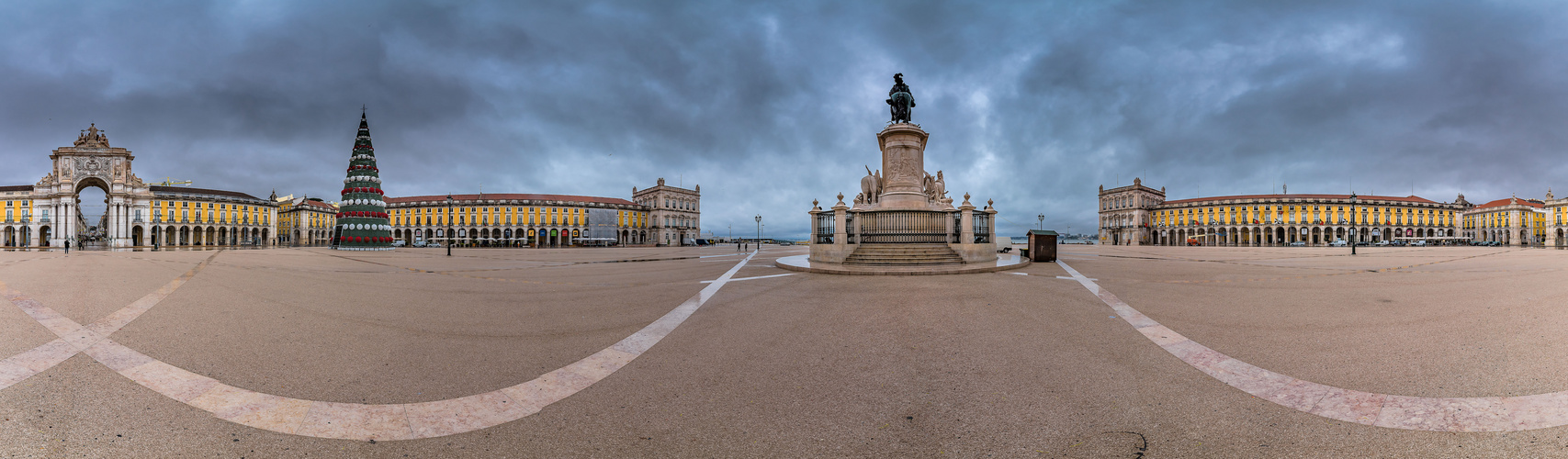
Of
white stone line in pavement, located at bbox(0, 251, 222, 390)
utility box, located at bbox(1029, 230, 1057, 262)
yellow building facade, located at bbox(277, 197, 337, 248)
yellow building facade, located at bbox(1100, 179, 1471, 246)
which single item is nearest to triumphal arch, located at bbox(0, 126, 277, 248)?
yellow building facade, located at bbox(277, 197, 337, 248)

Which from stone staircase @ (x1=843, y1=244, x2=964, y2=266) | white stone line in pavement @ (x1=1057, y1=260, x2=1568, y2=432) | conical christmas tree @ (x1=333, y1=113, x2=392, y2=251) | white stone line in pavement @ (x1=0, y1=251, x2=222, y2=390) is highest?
conical christmas tree @ (x1=333, y1=113, x2=392, y2=251)

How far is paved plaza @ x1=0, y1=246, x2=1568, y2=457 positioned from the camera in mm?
2422

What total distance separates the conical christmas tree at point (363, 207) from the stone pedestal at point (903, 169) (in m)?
41.5

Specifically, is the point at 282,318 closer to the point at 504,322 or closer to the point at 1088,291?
the point at 504,322

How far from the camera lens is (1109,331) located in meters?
4.89

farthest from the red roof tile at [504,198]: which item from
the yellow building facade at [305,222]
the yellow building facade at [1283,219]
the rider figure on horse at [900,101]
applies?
the yellow building facade at [1283,219]

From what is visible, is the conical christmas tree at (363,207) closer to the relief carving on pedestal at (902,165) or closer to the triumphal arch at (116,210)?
the triumphal arch at (116,210)

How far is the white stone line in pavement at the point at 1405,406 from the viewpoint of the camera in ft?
8.36

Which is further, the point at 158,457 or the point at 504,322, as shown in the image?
the point at 504,322

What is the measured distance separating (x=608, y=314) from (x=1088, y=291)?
6990 millimetres

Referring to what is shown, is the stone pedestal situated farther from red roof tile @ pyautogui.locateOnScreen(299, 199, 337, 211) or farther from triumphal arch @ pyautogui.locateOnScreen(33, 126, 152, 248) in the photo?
red roof tile @ pyautogui.locateOnScreen(299, 199, 337, 211)

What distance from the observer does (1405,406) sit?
9.15 ft

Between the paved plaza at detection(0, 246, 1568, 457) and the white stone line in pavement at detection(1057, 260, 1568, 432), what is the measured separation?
2cm

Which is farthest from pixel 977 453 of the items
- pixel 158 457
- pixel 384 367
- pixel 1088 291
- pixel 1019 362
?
pixel 1088 291
